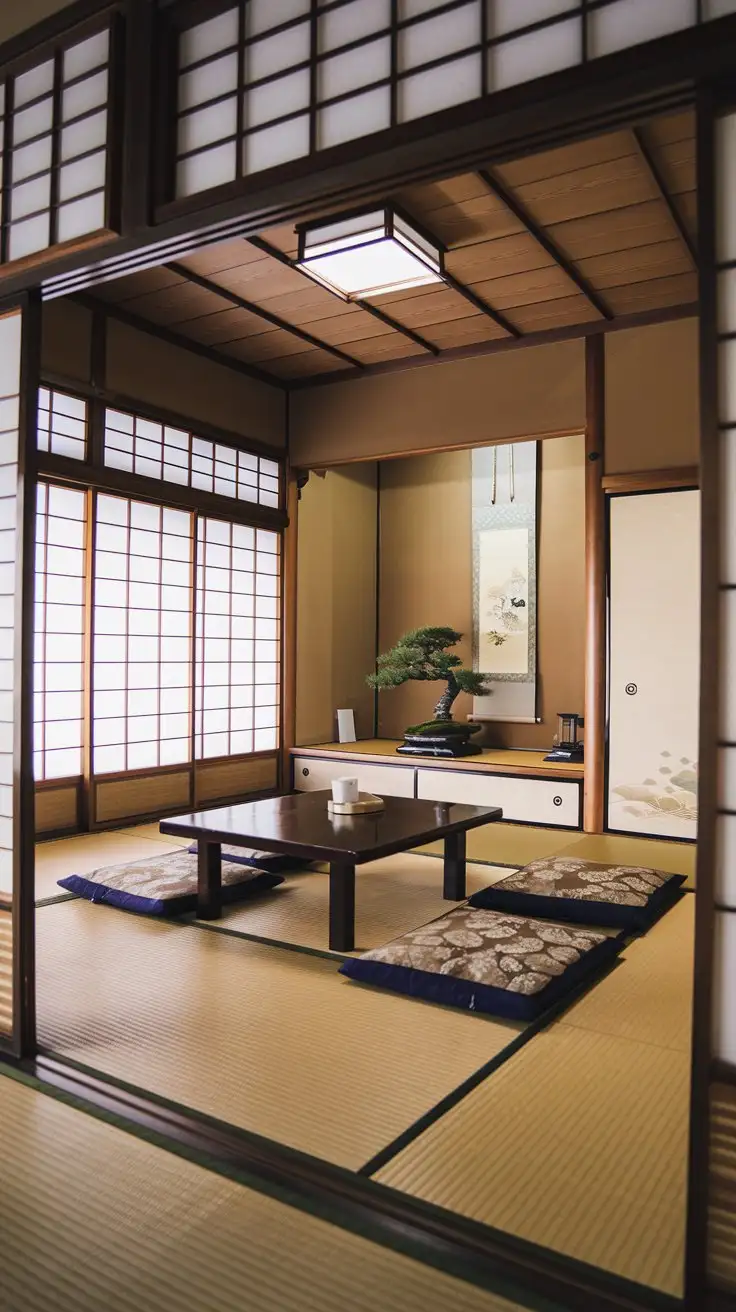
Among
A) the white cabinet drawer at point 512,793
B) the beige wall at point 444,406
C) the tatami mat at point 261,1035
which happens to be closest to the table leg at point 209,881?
the tatami mat at point 261,1035

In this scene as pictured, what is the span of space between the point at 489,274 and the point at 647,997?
3751 mm

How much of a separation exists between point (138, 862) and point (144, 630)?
1827 millimetres

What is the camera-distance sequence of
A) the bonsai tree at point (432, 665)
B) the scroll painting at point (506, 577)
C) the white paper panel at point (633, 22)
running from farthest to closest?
the scroll painting at point (506, 577), the bonsai tree at point (432, 665), the white paper panel at point (633, 22)

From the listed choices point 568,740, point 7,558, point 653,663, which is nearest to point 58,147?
point 7,558

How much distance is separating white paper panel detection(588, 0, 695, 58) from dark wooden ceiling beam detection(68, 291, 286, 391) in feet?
12.1

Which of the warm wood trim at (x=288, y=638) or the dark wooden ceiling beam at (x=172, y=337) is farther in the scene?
the warm wood trim at (x=288, y=638)

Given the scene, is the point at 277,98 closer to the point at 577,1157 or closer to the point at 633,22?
Answer: the point at 633,22

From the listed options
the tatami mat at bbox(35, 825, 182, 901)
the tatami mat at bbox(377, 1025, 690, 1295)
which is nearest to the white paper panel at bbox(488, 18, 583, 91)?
the tatami mat at bbox(377, 1025, 690, 1295)

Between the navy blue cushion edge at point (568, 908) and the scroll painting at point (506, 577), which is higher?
the scroll painting at point (506, 577)

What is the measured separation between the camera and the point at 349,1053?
244 centimetres

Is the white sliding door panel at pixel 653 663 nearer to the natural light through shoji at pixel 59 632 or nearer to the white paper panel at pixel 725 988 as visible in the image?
the natural light through shoji at pixel 59 632

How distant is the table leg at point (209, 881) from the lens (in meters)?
3.67

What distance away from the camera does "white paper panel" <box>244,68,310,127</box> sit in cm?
213

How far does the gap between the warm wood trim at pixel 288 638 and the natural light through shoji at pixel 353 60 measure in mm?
4530
